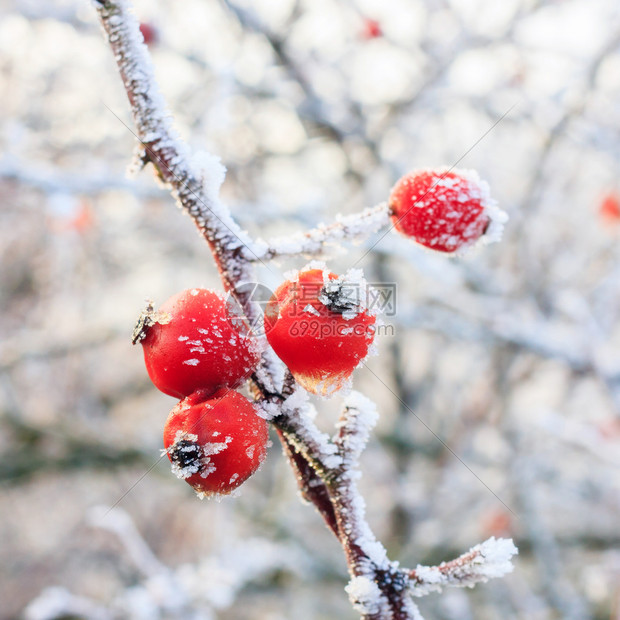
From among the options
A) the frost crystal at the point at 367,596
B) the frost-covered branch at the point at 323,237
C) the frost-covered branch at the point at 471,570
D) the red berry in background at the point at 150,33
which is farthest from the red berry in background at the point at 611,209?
the frost crystal at the point at 367,596

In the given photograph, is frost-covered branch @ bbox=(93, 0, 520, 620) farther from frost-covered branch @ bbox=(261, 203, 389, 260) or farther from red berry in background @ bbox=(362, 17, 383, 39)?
red berry in background @ bbox=(362, 17, 383, 39)

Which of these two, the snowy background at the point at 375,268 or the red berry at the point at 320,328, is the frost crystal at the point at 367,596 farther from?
the snowy background at the point at 375,268

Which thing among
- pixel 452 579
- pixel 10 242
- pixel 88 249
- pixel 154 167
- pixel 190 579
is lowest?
pixel 452 579

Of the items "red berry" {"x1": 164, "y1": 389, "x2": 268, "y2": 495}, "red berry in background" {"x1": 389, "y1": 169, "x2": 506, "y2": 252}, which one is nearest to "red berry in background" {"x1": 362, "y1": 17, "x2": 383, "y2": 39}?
"red berry in background" {"x1": 389, "y1": 169, "x2": 506, "y2": 252}

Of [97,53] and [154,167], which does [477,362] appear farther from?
[154,167]

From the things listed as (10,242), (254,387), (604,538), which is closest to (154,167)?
(254,387)

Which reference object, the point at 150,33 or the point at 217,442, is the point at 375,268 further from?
the point at 217,442

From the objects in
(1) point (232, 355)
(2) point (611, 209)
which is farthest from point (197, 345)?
(2) point (611, 209)
